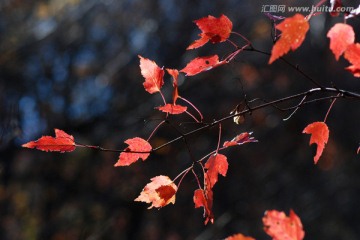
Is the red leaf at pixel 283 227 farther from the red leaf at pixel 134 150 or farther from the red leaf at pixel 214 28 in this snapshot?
the red leaf at pixel 214 28

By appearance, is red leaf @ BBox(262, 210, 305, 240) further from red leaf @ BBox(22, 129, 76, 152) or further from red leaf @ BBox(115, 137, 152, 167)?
red leaf @ BBox(22, 129, 76, 152)

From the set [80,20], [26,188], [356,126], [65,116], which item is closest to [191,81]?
[65,116]

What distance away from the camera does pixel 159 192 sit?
1131 mm

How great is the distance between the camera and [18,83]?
20.1 ft

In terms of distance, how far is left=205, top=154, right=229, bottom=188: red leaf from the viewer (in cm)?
114

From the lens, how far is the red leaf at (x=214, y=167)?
114 centimetres

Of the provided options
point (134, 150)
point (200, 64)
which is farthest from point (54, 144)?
point (200, 64)

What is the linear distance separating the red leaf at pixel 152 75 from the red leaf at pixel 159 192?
8.4 inches

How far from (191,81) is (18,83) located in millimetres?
2177

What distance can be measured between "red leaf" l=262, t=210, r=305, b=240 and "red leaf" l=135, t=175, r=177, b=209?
24cm

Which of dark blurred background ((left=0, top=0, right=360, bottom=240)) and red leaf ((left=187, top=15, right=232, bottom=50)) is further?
dark blurred background ((left=0, top=0, right=360, bottom=240))

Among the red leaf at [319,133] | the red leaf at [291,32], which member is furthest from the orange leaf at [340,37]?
the red leaf at [319,133]

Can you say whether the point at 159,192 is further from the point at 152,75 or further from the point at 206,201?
the point at 152,75

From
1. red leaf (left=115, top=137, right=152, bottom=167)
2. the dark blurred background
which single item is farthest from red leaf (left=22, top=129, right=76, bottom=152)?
A: the dark blurred background
